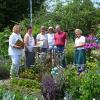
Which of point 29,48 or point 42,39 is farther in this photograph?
point 42,39

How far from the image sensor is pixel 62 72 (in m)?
10.3

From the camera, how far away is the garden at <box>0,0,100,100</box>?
8.79 metres

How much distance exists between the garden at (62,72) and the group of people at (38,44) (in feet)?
0.90

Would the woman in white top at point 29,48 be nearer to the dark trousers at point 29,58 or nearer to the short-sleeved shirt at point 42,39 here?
the dark trousers at point 29,58

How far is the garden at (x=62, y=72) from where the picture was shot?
8.79 meters

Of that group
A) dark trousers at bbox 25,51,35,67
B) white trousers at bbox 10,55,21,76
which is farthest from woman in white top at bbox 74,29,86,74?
white trousers at bbox 10,55,21,76

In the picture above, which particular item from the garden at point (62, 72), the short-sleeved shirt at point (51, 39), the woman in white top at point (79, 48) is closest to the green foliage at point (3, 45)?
the garden at point (62, 72)

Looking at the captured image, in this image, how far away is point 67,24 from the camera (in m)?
22.8

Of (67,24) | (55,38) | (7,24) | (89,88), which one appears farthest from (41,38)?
(7,24)

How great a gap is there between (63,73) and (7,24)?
2225 centimetres

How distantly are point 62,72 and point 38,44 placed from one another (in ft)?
15.4

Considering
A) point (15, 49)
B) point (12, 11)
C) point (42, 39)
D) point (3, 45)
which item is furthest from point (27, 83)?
point (12, 11)

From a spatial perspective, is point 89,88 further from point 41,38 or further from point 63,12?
point 63,12

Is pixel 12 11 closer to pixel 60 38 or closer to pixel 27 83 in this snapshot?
pixel 60 38
